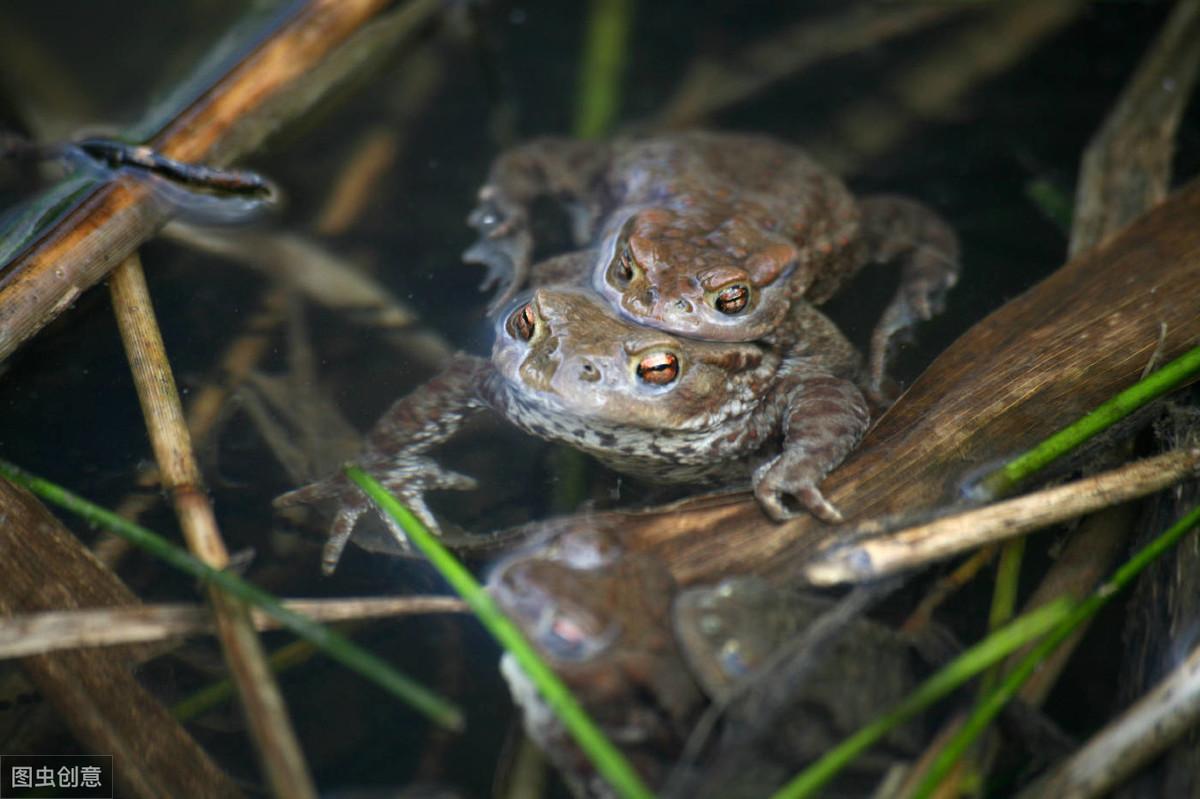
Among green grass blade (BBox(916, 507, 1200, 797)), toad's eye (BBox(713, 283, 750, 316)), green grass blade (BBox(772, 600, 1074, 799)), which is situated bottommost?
green grass blade (BBox(916, 507, 1200, 797))

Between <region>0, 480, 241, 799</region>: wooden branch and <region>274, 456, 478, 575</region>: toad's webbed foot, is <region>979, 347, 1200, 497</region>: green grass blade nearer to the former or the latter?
<region>274, 456, 478, 575</region>: toad's webbed foot

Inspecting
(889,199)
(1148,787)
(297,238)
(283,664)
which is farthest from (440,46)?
(1148,787)

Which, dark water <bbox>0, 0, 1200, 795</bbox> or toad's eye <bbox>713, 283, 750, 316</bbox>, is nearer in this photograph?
dark water <bbox>0, 0, 1200, 795</bbox>

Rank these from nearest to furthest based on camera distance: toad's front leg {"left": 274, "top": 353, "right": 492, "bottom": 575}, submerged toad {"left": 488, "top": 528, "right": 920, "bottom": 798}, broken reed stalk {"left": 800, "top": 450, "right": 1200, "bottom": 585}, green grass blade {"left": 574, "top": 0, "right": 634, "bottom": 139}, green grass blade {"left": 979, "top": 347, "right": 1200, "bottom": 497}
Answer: submerged toad {"left": 488, "top": 528, "right": 920, "bottom": 798} < broken reed stalk {"left": 800, "top": 450, "right": 1200, "bottom": 585} < green grass blade {"left": 979, "top": 347, "right": 1200, "bottom": 497} < toad's front leg {"left": 274, "top": 353, "right": 492, "bottom": 575} < green grass blade {"left": 574, "top": 0, "right": 634, "bottom": 139}

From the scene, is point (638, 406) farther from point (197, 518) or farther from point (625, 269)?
point (197, 518)

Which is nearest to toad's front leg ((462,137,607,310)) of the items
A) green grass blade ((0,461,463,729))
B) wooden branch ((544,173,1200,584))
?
wooden branch ((544,173,1200,584))

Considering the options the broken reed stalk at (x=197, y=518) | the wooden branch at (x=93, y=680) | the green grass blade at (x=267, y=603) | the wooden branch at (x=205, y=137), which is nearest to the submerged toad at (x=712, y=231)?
the wooden branch at (x=205, y=137)

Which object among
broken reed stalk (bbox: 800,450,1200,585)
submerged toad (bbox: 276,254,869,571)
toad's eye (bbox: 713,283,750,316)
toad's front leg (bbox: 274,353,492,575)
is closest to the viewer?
broken reed stalk (bbox: 800,450,1200,585)

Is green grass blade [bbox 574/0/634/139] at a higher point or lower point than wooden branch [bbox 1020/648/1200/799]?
higher

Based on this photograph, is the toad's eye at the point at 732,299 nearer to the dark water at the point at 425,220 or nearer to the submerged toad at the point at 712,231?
the submerged toad at the point at 712,231
